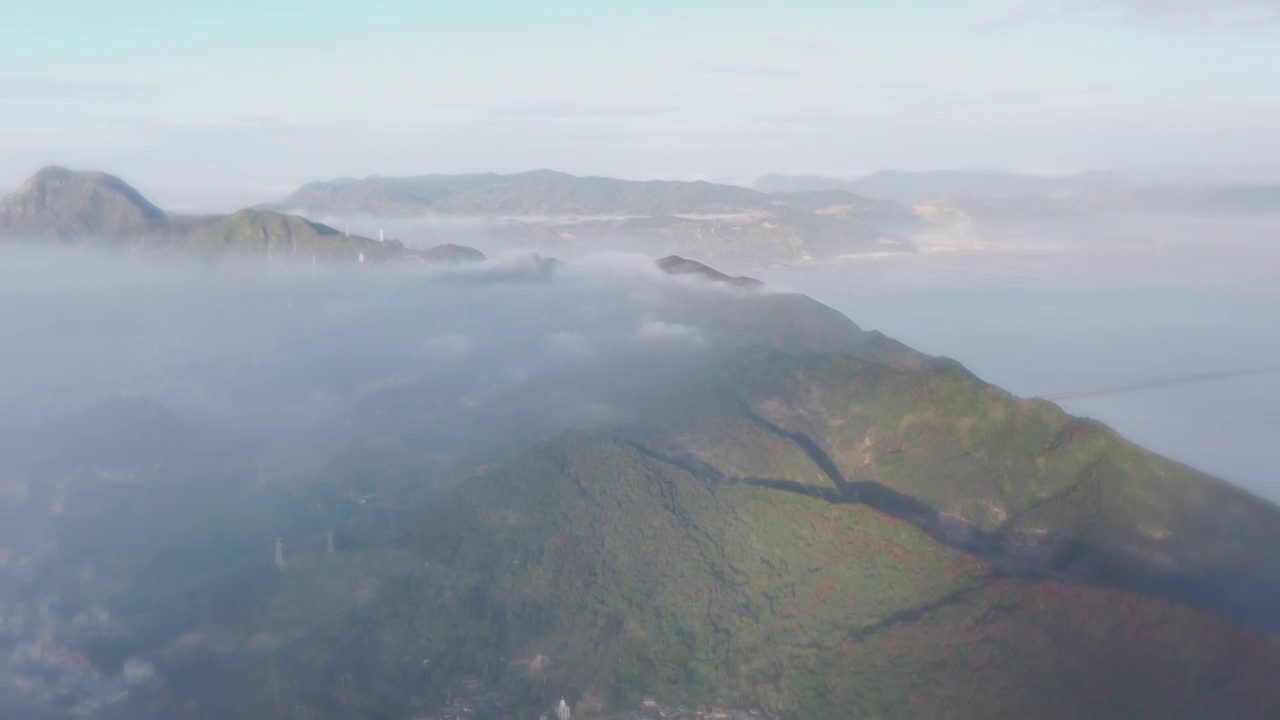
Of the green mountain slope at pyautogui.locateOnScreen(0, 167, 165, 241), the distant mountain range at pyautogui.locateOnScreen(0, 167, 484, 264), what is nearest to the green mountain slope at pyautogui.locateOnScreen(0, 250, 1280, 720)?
the distant mountain range at pyautogui.locateOnScreen(0, 167, 484, 264)

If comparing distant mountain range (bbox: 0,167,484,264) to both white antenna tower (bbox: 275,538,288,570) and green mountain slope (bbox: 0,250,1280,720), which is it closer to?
green mountain slope (bbox: 0,250,1280,720)

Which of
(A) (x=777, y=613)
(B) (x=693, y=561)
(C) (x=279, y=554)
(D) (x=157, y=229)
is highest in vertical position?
(D) (x=157, y=229)

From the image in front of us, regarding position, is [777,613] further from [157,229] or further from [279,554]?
[157,229]

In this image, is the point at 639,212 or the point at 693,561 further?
the point at 639,212

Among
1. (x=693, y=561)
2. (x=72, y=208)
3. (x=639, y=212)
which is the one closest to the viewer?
(x=693, y=561)

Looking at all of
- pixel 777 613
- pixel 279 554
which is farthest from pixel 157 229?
pixel 777 613

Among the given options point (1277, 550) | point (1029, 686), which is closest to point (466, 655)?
point (1029, 686)

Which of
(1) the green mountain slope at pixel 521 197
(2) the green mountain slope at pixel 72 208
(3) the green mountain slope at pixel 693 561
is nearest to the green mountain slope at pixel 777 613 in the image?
(3) the green mountain slope at pixel 693 561

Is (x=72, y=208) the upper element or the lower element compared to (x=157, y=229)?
upper

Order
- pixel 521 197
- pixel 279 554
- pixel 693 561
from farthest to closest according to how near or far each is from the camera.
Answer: pixel 521 197 < pixel 279 554 < pixel 693 561
